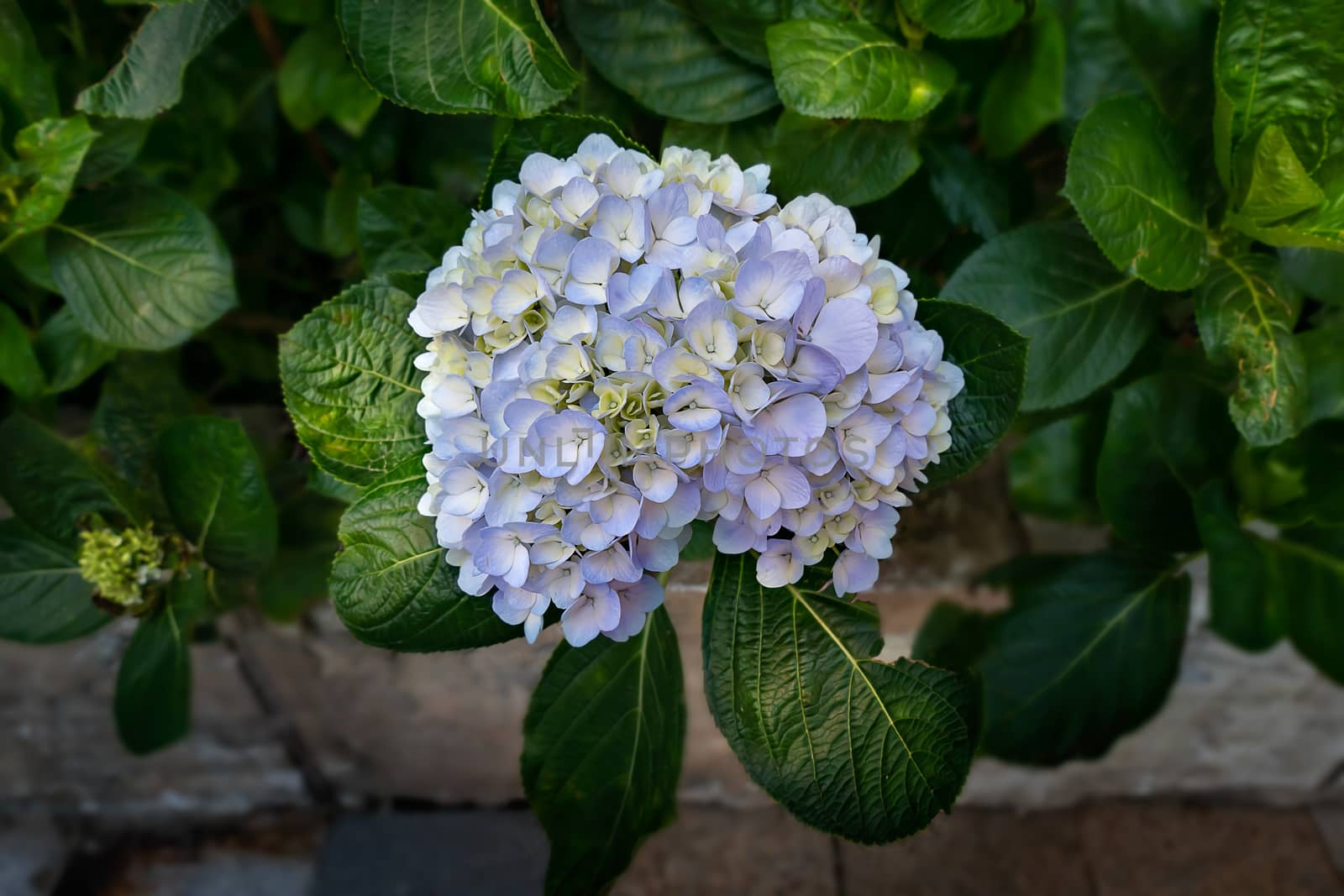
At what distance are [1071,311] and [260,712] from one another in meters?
1.19

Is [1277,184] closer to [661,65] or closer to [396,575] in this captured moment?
[661,65]

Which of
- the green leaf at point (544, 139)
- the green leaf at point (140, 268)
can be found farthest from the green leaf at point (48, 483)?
the green leaf at point (544, 139)

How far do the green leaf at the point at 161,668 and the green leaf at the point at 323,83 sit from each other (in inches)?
21.3

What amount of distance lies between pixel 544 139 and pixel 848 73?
0.24 metres

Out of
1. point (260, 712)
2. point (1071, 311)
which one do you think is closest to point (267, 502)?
point (260, 712)

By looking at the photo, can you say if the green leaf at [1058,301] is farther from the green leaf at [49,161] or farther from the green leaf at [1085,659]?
the green leaf at [49,161]

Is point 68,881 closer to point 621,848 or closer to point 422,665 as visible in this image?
point 422,665

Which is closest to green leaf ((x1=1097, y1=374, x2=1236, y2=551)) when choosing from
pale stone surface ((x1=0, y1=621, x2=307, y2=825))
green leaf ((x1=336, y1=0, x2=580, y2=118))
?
green leaf ((x1=336, y1=0, x2=580, y2=118))

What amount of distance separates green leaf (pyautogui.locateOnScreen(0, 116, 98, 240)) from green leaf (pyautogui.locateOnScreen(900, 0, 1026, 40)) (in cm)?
72

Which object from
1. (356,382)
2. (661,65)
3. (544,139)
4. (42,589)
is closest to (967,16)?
(661,65)

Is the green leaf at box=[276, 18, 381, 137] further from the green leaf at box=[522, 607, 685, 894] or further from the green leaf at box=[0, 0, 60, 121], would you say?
the green leaf at box=[522, 607, 685, 894]

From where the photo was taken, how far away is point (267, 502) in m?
0.90

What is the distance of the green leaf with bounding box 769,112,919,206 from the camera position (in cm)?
83

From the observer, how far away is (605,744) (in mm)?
809
